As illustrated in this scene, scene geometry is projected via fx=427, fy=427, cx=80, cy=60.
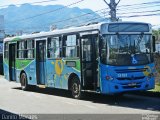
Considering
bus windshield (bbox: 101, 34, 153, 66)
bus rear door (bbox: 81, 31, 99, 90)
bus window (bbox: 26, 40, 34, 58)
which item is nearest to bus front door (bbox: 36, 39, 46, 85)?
bus window (bbox: 26, 40, 34, 58)

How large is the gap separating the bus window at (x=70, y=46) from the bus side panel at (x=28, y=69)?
381 centimetres

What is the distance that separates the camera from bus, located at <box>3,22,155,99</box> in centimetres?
1532

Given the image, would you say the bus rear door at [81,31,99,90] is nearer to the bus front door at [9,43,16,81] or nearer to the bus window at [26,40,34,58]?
the bus window at [26,40,34,58]

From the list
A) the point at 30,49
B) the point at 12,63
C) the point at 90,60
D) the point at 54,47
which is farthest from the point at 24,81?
the point at 90,60

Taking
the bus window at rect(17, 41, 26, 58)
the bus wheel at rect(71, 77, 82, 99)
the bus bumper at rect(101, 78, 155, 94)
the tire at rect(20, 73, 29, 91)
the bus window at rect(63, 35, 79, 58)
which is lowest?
the tire at rect(20, 73, 29, 91)

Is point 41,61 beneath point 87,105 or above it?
above

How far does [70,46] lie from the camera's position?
17.4m

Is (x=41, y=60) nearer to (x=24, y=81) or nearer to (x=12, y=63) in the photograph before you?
(x=24, y=81)

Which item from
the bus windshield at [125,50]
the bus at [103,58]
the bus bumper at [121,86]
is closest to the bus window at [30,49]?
the bus at [103,58]

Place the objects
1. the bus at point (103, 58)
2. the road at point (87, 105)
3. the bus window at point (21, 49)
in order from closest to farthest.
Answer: the road at point (87, 105)
the bus at point (103, 58)
the bus window at point (21, 49)

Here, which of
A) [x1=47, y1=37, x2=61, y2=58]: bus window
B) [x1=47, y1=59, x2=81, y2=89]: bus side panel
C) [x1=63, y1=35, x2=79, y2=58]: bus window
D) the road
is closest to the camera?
the road

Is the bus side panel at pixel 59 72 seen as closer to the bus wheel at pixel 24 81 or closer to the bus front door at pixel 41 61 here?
the bus front door at pixel 41 61

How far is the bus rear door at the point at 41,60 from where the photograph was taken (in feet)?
66.4

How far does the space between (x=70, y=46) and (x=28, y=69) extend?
206 inches
